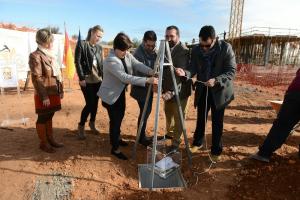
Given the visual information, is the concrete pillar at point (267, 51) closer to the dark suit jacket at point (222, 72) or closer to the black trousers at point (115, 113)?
the dark suit jacket at point (222, 72)

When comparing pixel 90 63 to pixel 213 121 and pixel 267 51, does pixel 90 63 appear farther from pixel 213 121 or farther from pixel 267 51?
pixel 267 51

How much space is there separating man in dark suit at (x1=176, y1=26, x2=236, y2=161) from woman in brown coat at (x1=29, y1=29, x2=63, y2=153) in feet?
6.06

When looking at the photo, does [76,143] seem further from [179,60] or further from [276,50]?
[276,50]

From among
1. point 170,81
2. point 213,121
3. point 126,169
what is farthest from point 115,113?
point 213,121

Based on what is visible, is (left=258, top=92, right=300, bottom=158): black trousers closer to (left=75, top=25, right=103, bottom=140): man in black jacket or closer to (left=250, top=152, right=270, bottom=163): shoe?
(left=250, top=152, right=270, bottom=163): shoe

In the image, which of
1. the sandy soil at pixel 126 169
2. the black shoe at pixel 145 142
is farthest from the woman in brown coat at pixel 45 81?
the black shoe at pixel 145 142

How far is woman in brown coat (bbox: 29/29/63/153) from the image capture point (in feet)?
13.1

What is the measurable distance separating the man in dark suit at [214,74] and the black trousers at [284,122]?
27.5 inches

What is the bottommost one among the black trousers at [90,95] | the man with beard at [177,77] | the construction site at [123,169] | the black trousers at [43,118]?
the construction site at [123,169]

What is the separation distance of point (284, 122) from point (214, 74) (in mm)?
1195

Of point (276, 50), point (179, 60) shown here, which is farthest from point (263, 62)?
point (179, 60)

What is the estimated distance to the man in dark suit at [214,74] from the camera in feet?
12.5

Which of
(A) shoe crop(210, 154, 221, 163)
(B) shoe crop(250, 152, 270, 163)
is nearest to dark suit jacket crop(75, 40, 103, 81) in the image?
(A) shoe crop(210, 154, 221, 163)

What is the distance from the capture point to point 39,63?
401 centimetres
